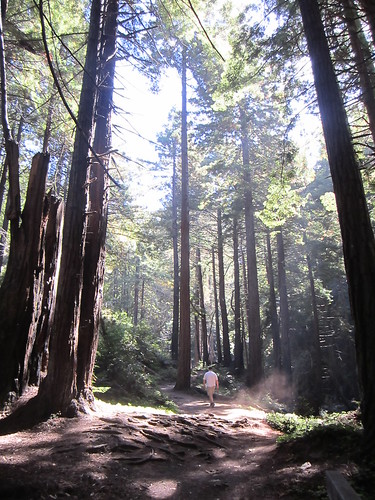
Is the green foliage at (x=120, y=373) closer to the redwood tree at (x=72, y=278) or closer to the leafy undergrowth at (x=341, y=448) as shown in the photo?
the redwood tree at (x=72, y=278)

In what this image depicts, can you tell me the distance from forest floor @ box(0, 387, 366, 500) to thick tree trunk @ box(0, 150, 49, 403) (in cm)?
116

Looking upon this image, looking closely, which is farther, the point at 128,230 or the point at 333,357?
the point at 333,357

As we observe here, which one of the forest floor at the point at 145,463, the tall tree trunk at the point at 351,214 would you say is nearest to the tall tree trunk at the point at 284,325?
the forest floor at the point at 145,463

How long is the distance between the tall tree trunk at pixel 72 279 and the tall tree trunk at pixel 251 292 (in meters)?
13.6

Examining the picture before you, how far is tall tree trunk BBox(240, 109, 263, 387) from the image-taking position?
18891 mm

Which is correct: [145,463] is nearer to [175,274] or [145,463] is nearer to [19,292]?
[19,292]

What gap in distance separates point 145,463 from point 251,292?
15244 mm

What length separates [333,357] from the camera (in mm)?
26016

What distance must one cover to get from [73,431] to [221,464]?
237 centimetres

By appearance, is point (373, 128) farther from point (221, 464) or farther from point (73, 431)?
point (73, 431)

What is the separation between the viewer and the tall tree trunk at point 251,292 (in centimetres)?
1889

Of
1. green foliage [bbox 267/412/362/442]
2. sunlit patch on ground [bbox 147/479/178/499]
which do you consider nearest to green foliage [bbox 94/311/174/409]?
green foliage [bbox 267/412/362/442]

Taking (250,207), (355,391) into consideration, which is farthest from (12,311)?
(355,391)

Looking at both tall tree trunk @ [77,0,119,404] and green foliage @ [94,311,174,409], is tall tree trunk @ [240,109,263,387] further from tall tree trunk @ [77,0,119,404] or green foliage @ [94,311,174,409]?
tall tree trunk @ [77,0,119,404]
